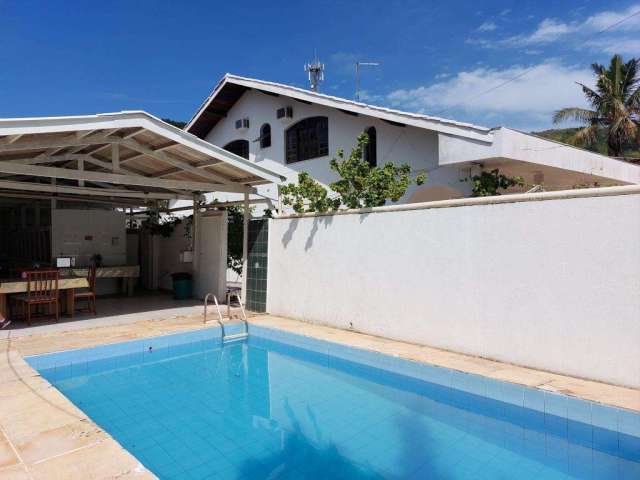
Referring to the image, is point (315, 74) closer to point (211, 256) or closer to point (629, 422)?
point (211, 256)

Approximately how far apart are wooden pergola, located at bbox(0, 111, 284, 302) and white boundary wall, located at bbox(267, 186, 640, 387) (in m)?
3.22

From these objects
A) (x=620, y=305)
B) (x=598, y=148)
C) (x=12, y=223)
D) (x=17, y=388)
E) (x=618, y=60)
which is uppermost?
(x=618, y=60)

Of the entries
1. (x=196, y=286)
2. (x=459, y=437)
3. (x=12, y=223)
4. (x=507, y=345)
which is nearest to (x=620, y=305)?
(x=507, y=345)

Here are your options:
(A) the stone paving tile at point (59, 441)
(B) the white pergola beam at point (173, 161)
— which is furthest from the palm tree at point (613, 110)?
(A) the stone paving tile at point (59, 441)

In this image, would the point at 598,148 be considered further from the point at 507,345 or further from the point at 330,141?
the point at 507,345

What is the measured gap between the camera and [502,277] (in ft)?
23.1

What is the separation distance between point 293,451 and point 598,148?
32522 millimetres

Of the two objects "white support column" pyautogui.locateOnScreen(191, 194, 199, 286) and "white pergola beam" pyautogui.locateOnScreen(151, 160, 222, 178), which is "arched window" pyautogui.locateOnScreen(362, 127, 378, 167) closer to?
"white pergola beam" pyautogui.locateOnScreen(151, 160, 222, 178)

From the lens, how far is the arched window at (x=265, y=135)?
1766cm

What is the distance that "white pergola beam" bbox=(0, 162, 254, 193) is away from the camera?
8.72 metres

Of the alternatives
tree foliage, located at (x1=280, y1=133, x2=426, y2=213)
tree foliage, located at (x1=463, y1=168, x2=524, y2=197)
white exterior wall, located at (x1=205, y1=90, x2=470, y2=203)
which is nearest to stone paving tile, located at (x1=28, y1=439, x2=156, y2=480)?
tree foliage, located at (x1=280, y1=133, x2=426, y2=213)

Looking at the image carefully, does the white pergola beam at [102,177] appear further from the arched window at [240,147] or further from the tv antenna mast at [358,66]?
the arched window at [240,147]

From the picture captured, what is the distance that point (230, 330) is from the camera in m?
10.2

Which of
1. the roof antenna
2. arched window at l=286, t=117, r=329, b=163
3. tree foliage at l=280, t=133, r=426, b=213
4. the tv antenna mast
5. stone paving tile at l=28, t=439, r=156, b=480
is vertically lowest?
stone paving tile at l=28, t=439, r=156, b=480
